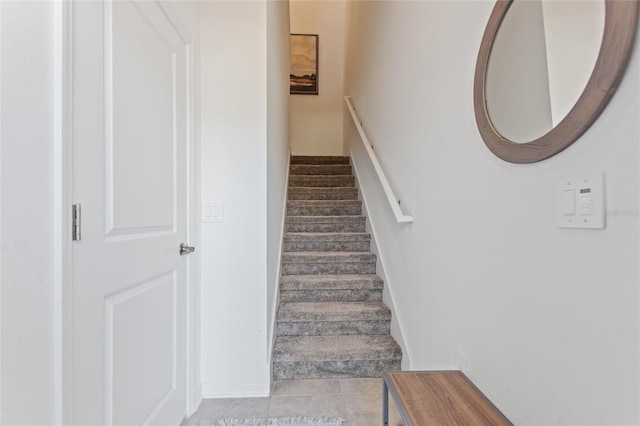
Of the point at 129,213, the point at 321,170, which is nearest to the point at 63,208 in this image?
the point at 129,213

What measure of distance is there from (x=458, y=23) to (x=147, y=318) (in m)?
1.75

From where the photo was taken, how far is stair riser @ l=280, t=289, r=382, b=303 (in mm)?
2438

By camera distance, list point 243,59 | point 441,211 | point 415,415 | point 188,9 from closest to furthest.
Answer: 1. point 415,415
2. point 441,211
3. point 188,9
4. point 243,59

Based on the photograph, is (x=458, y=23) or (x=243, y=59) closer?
(x=458, y=23)

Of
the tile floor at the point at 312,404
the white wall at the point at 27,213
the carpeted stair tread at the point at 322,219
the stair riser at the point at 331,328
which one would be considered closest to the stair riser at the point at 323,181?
the carpeted stair tread at the point at 322,219

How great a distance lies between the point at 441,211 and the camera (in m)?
1.42

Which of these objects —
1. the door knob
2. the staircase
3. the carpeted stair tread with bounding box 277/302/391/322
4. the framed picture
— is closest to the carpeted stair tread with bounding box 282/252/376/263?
the staircase

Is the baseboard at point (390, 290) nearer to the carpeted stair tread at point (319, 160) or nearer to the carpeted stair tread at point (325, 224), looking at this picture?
the carpeted stair tread at point (325, 224)

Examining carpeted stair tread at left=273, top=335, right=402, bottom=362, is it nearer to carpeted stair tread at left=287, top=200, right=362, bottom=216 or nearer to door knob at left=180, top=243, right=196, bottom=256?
door knob at left=180, top=243, right=196, bottom=256

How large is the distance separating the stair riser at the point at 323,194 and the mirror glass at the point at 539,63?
2.57m

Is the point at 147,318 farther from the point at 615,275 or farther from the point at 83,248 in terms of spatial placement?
the point at 615,275

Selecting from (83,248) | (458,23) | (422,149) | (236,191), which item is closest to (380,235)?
(422,149)

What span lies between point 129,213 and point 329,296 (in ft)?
5.52

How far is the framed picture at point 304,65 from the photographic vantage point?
488cm
